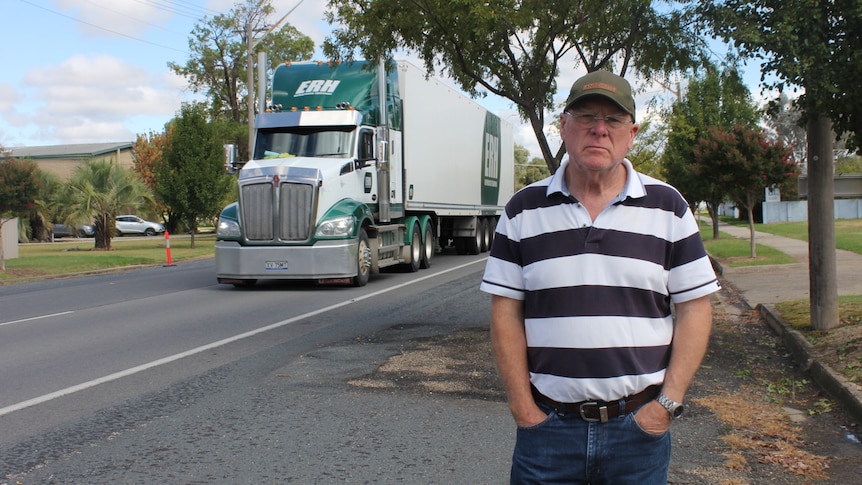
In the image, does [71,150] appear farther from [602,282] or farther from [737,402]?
[602,282]

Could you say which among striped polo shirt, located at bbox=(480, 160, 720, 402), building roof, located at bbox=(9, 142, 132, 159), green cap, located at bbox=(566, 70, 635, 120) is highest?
building roof, located at bbox=(9, 142, 132, 159)

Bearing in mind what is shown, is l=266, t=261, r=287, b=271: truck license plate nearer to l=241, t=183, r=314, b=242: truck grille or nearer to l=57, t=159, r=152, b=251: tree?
l=241, t=183, r=314, b=242: truck grille

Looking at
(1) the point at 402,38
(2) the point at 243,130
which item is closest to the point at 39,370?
(1) the point at 402,38

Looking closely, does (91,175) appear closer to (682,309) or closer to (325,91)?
(325,91)

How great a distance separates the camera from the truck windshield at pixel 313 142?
52.1ft

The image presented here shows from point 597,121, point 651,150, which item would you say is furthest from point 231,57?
point 597,121

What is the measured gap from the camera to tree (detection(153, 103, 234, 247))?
102 feet

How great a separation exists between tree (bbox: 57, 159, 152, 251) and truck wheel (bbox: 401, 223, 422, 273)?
17.9 metres

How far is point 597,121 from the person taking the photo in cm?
271

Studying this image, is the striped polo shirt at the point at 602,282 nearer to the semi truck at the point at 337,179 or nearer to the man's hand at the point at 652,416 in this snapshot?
the man's hand at the point at 652,416

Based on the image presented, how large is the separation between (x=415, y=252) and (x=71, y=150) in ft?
185

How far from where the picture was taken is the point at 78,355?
348 inches

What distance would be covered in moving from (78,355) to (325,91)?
8.95 meters

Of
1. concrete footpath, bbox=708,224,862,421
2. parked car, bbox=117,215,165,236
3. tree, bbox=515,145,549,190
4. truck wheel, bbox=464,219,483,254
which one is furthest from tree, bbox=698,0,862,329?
tree, bbox=515,145,549,190
